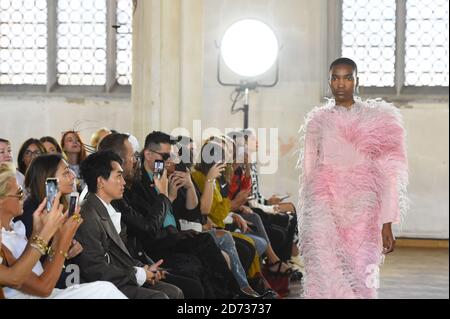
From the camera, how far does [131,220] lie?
516cm

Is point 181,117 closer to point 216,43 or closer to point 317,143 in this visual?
point 216,43

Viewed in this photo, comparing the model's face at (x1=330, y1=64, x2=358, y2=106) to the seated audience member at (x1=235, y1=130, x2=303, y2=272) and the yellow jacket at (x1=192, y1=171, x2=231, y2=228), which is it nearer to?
the yellow jacket at (x1=192, y1=171, x2=231, y2=228)

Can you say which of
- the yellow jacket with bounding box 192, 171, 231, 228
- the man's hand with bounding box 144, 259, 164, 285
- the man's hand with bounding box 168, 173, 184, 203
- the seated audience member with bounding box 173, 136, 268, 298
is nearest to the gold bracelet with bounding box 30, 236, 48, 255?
the man's hand with bounding box 144, 259, 164, 285

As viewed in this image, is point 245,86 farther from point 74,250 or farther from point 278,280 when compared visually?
point 74,250

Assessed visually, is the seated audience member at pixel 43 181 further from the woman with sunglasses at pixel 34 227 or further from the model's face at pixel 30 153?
the model's face at pixel 30 153

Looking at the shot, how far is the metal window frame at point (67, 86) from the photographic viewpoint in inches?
256

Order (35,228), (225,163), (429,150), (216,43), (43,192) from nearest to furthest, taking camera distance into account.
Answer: (35,228) < (43,192) < (225,163) < (216,43) < (429,150)

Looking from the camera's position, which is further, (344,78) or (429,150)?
(429,150)

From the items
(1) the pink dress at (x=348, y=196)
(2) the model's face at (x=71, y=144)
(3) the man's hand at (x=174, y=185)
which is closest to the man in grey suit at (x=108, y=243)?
(1) the pink dress at (x=348, y=196)

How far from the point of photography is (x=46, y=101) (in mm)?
7523

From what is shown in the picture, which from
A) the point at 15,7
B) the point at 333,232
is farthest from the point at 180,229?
the point at 15,7

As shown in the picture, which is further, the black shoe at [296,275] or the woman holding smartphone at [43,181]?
the black shoe at [296,275]

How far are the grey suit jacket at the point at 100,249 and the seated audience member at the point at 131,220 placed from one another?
356 millimetres

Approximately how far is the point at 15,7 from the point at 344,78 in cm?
193
